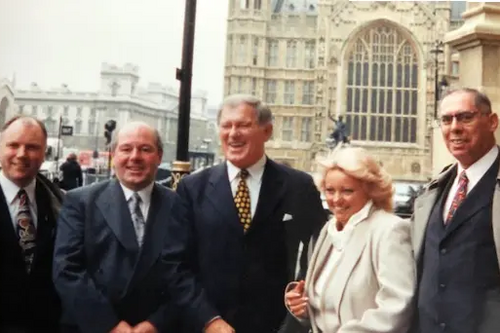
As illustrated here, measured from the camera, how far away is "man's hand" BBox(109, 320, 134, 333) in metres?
1.37

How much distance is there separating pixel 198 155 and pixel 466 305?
36.7 inches

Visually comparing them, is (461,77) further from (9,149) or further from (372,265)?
(9,149)

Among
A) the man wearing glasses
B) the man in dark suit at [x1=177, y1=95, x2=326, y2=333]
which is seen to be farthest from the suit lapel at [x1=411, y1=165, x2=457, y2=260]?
the man in dark suit at [x1=177, y1=95, x2=326, y2=333]

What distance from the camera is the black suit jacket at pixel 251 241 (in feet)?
4.62

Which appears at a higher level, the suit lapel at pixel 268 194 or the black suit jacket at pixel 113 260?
the suit lapel at pixel 268 194

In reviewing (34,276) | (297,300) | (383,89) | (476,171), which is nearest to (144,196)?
(34,276)

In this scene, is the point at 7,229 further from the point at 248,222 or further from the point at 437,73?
the point at 437,73

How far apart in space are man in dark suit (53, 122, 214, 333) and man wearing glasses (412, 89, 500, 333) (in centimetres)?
64

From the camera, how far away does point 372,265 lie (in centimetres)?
114

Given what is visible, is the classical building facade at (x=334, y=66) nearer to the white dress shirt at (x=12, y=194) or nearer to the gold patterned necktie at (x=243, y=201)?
the gold patterned necktie at (x=243, y=201)

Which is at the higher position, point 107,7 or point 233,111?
point 107,7

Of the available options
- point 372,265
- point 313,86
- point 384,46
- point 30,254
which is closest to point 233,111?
point 372,265

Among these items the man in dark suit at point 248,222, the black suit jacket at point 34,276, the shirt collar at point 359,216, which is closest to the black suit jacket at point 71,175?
the black suit jacket at point 34,276

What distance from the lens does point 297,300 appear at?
1.30 m
